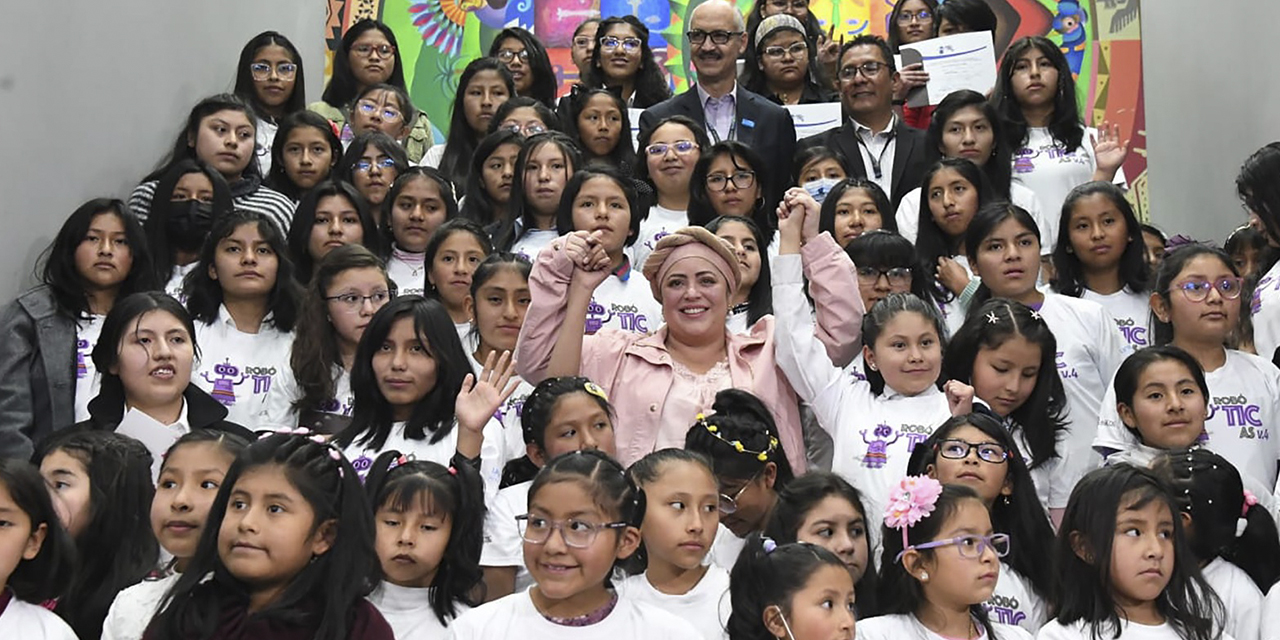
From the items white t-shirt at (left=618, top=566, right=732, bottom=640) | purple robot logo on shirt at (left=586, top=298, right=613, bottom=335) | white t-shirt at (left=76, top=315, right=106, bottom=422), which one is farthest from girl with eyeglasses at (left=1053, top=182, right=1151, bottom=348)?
white t-shirt at (left=76, top=315, right=106, bottom=422)

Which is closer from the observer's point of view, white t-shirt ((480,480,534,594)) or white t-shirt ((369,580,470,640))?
white t-shirt ((369,580,470,640))

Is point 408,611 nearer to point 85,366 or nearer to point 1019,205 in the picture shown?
point 85,366

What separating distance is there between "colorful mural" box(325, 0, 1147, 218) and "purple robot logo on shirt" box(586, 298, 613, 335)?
4544mm

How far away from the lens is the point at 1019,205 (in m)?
7.02

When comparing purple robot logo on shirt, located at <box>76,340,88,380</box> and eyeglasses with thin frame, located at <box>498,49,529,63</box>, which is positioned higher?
eyeglasses with thin frame, located at <box>498,49,529,63</box>

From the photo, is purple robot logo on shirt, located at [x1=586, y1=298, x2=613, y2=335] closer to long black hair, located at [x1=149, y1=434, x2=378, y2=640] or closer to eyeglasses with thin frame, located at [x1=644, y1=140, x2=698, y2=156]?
eyeglasses with thin frame, located at [x1=644, y1=140, x2=698, y2=156]

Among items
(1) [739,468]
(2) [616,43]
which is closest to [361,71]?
(2) [616,43]

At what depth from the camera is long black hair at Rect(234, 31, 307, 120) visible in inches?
315

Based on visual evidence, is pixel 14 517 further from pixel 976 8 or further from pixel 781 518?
pixel 976 8

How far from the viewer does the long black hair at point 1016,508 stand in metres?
4.58

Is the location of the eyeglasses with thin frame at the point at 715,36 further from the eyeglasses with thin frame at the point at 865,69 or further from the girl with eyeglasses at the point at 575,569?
the girl with eyeglasses at the point at 575,569

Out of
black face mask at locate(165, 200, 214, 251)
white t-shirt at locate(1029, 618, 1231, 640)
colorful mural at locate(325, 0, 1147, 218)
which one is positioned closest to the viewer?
white t-shirt at locate(1029, 618, 1231, 640)

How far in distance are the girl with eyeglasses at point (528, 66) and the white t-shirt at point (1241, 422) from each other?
400cm

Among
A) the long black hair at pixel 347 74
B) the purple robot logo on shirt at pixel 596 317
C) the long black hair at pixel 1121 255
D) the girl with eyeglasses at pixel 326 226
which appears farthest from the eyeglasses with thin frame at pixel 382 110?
the long black hair at pixel 1121 255
